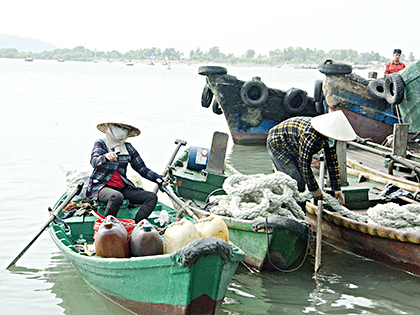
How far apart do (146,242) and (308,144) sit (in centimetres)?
247

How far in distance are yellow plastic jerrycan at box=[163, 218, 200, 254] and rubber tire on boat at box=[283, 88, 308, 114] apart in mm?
9786

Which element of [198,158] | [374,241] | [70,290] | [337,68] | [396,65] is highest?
[396,65]

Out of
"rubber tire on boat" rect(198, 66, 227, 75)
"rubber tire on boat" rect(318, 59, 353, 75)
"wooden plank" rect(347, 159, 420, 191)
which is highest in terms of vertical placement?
"rubber tire on boat" rect(318, 59, 353, 75)

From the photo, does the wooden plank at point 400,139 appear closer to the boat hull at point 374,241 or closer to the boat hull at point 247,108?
the boat hull at point 374,241

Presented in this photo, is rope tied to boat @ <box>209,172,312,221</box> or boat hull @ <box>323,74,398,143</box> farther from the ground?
boat hull @ <box>323,74,398,143</box>

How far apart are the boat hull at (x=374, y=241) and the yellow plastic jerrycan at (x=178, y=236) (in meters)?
2.39

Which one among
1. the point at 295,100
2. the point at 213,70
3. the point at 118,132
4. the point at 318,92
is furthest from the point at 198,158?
the point at 318,92

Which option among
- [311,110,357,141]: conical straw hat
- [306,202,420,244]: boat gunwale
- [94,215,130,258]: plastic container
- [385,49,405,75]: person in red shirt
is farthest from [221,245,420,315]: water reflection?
[385,49,405,75]: person in red shirt

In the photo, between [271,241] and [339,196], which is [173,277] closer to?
[271,241]

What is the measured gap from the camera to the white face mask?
18.4 ft

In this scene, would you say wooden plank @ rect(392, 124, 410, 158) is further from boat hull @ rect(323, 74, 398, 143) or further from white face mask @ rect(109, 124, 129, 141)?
white face mask @ rect(109, 124, 129, 141)

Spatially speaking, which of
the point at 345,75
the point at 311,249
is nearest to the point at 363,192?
the point at 311,249

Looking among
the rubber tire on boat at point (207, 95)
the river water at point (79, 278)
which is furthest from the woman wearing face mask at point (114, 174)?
the rubber tire on boat at point (207, 95)

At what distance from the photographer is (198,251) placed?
12.7 ft
